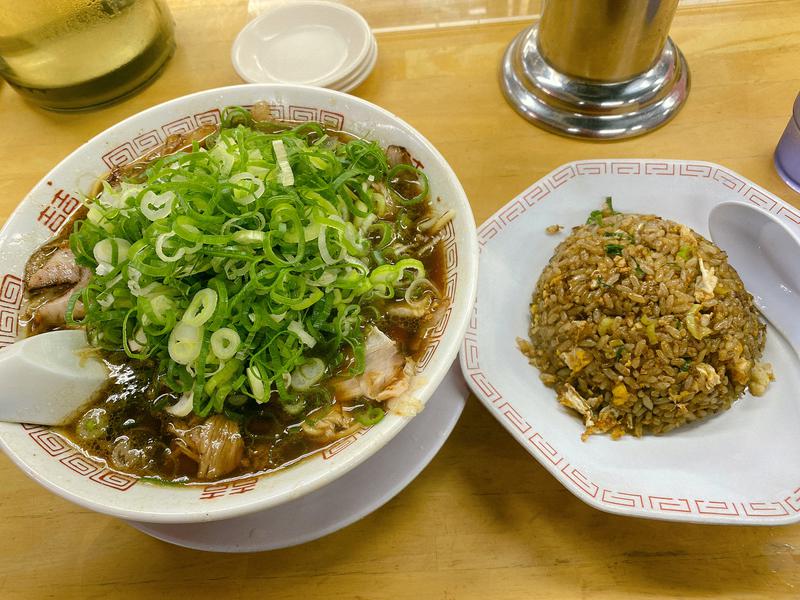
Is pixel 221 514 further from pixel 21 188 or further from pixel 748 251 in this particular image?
pixel 21 188

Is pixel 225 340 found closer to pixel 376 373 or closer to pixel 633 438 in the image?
pixel 376 373

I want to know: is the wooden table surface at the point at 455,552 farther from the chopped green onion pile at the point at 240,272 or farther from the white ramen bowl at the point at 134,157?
the chopped green onion pile at the point at 240,272

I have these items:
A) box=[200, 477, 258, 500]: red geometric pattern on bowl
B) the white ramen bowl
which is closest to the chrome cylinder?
the white ramen bowl

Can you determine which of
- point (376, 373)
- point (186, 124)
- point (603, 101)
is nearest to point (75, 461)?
point (376, 373)

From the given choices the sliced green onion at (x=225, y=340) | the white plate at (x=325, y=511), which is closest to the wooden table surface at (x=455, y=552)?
the white plate at (x=325, y=511)

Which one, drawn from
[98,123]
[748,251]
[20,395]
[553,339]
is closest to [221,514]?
[20,395]

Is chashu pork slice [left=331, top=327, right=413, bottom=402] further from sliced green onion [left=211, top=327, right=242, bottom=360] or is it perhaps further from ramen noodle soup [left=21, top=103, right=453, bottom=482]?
sliced green onion [left=211, top=327, right=242, bottom=360]

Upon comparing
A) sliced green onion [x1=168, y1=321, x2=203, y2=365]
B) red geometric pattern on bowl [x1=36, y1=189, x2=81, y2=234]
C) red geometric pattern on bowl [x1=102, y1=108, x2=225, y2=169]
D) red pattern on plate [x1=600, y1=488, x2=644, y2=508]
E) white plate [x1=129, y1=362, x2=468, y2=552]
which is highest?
red geometric pattern on bowl [x1=102, y1=108, x2=225, y2=169]
